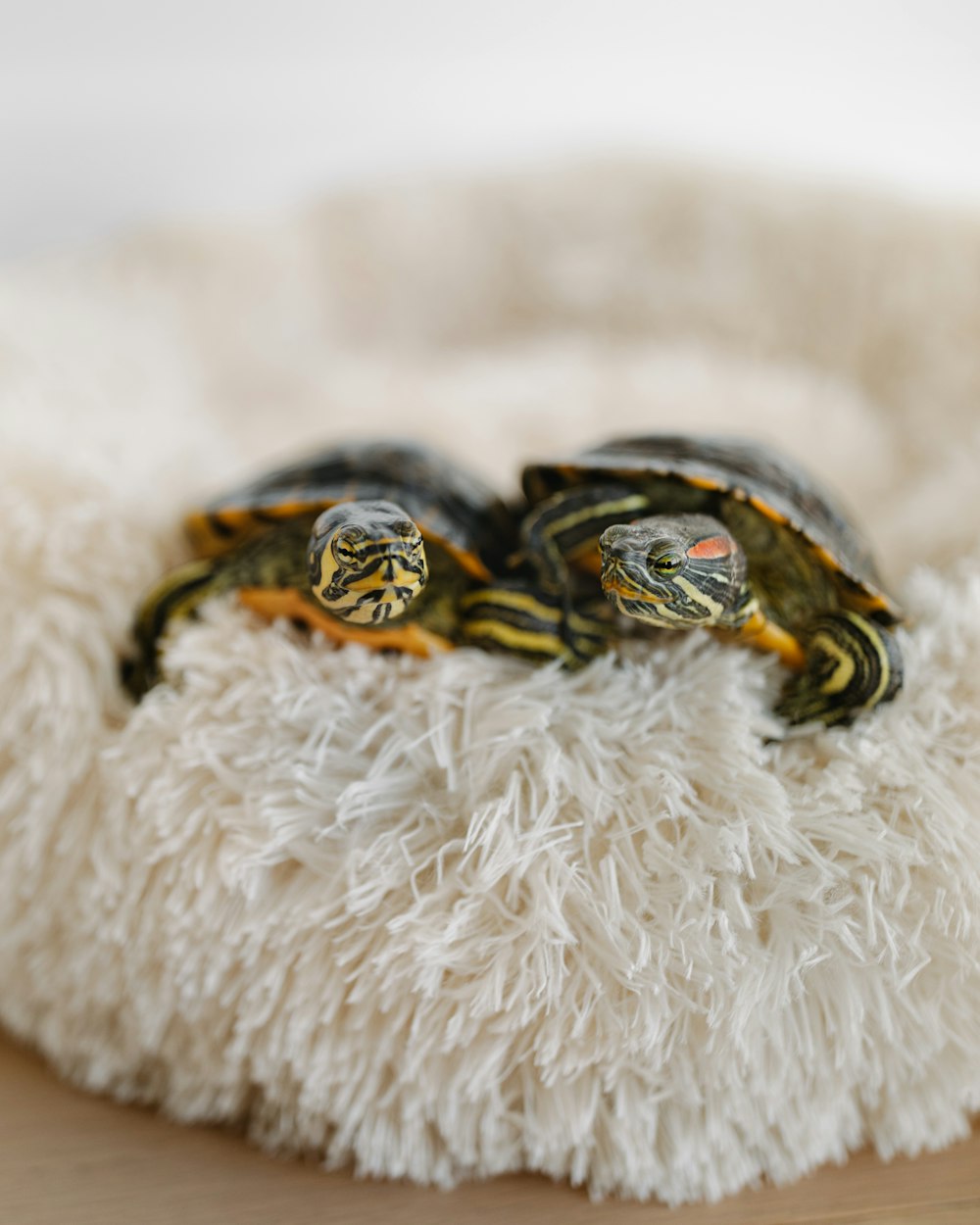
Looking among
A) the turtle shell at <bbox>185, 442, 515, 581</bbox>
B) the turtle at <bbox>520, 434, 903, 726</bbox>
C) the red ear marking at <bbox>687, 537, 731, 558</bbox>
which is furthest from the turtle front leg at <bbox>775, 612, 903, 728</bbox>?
the turtle shell at <bbox>185, 442, 515, 581</bbox>

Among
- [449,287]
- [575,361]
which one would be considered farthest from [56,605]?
[449,287]

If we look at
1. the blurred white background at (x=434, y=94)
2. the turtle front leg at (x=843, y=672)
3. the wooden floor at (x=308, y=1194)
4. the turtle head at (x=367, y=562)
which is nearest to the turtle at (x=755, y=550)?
the turtle front leg at (x=843, y=672)

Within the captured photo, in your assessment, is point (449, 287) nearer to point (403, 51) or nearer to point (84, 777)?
point (403, 51)

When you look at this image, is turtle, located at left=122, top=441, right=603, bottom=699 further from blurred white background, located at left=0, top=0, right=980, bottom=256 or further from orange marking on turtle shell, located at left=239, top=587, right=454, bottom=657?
blurred white background, located at left=0, top=0, right=980, bottom=256

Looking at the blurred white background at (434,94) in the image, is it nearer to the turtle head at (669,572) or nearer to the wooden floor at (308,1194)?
the turtle head at (669,572)

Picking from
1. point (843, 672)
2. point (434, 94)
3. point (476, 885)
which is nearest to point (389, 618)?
point (476, 885)

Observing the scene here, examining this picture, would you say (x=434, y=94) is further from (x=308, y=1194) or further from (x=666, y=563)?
(x=308, y=1194)
